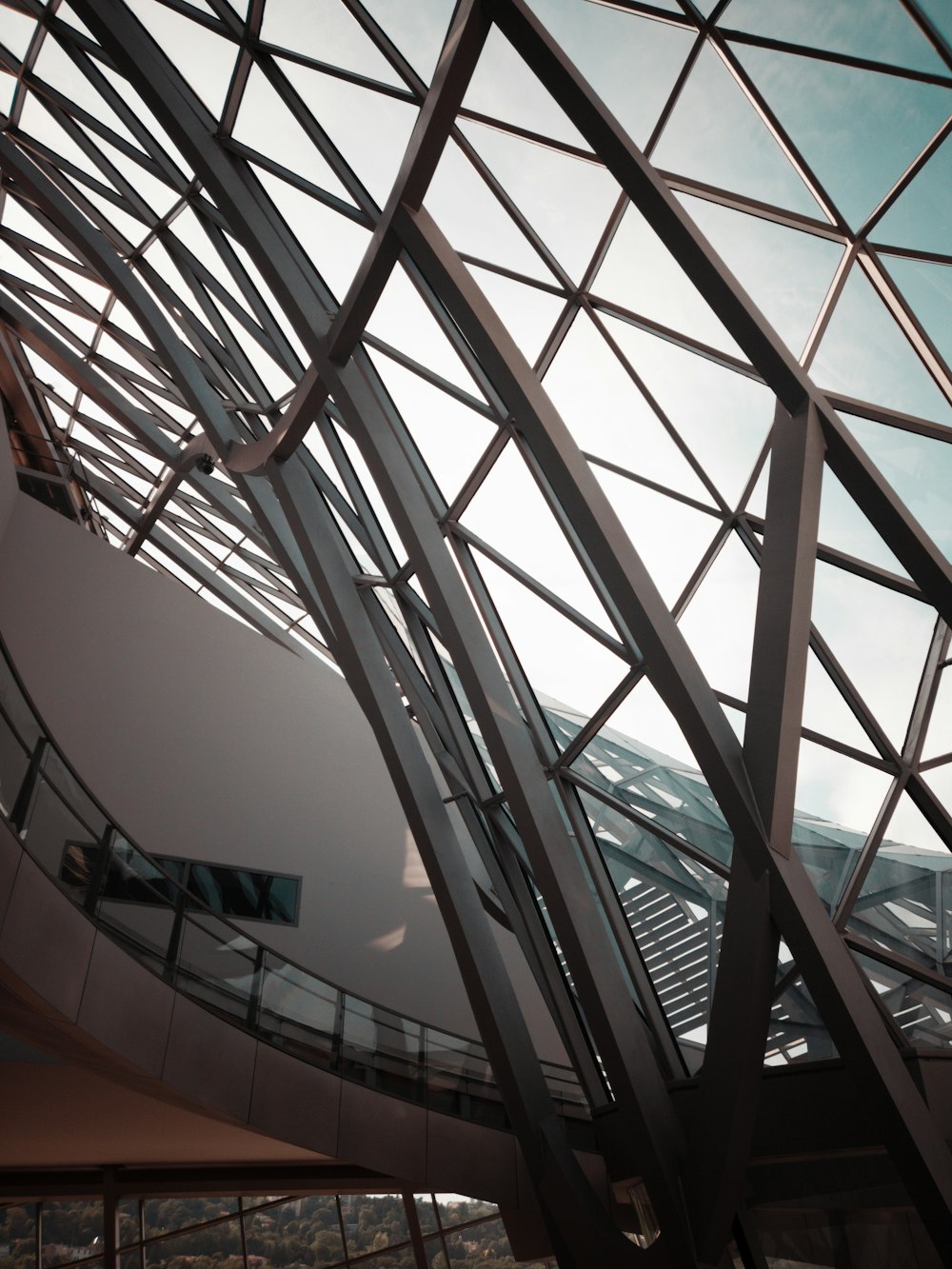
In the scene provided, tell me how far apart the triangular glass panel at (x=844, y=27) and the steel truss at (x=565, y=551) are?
0.10 meters

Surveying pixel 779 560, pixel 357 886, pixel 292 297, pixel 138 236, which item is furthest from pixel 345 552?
pixel 779 560

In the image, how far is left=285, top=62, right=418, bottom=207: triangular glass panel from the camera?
12.2m

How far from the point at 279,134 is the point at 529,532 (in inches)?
271

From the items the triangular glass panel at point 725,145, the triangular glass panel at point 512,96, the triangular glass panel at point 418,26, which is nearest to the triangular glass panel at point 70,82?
the triangular glass panel at point 418,26

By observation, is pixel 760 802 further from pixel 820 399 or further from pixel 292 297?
pixel 292 297

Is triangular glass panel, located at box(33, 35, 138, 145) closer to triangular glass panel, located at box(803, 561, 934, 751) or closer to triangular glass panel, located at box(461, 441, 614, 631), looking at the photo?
triangular glass panel, located at box(461, 441, 614, 631)

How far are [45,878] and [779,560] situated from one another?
8347mm

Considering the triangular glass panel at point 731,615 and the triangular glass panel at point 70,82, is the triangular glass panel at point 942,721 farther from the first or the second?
the triangular glass panel at point 70,82

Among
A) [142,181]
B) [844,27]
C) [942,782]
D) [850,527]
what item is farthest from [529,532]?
[142,181]

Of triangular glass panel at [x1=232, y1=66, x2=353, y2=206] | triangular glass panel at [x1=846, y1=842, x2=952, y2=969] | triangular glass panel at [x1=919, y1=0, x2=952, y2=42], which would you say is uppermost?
triangular glass panel at [x1=232, y1=66, x2=353, y2=206]

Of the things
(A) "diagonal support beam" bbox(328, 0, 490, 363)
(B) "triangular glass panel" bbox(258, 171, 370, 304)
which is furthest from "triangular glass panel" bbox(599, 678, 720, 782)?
(B) "triangular glass panel" bbox(258, 171, 370, 304)

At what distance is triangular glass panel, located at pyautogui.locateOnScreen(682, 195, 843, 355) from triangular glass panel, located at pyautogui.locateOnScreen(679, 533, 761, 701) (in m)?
3.33

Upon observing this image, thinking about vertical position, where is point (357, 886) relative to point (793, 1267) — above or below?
above

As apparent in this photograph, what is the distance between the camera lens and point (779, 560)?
30.8ft
